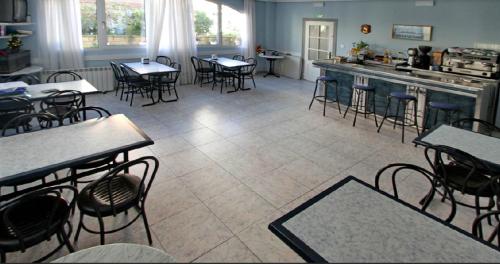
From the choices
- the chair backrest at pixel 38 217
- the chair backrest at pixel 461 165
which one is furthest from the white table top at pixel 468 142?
the chair backrest at pixel 38 217

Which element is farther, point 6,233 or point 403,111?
point 403,111

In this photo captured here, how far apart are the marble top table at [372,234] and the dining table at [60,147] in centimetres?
144

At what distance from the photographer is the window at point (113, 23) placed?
265 inches

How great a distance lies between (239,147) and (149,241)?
6.81 feet

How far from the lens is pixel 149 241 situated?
247cm

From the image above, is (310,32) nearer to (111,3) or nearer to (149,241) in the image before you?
(111,3)

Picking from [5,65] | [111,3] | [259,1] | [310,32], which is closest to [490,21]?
[310,32]

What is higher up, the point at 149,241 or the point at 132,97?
the point at 132,97

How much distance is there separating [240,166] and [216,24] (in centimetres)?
590

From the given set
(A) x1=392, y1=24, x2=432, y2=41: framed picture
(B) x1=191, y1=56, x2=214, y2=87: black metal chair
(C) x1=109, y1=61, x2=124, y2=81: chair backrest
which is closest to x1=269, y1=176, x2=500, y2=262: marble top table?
(A) x1=392, y1=24, x2=432, y2=41: framed picture

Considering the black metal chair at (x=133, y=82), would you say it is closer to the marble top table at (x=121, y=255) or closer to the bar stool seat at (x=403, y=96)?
the bar stool seat at (x=403, y=96)

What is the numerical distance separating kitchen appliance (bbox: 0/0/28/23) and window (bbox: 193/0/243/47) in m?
3.72

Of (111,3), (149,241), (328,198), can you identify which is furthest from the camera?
(111,3)

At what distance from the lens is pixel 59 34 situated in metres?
6.33
